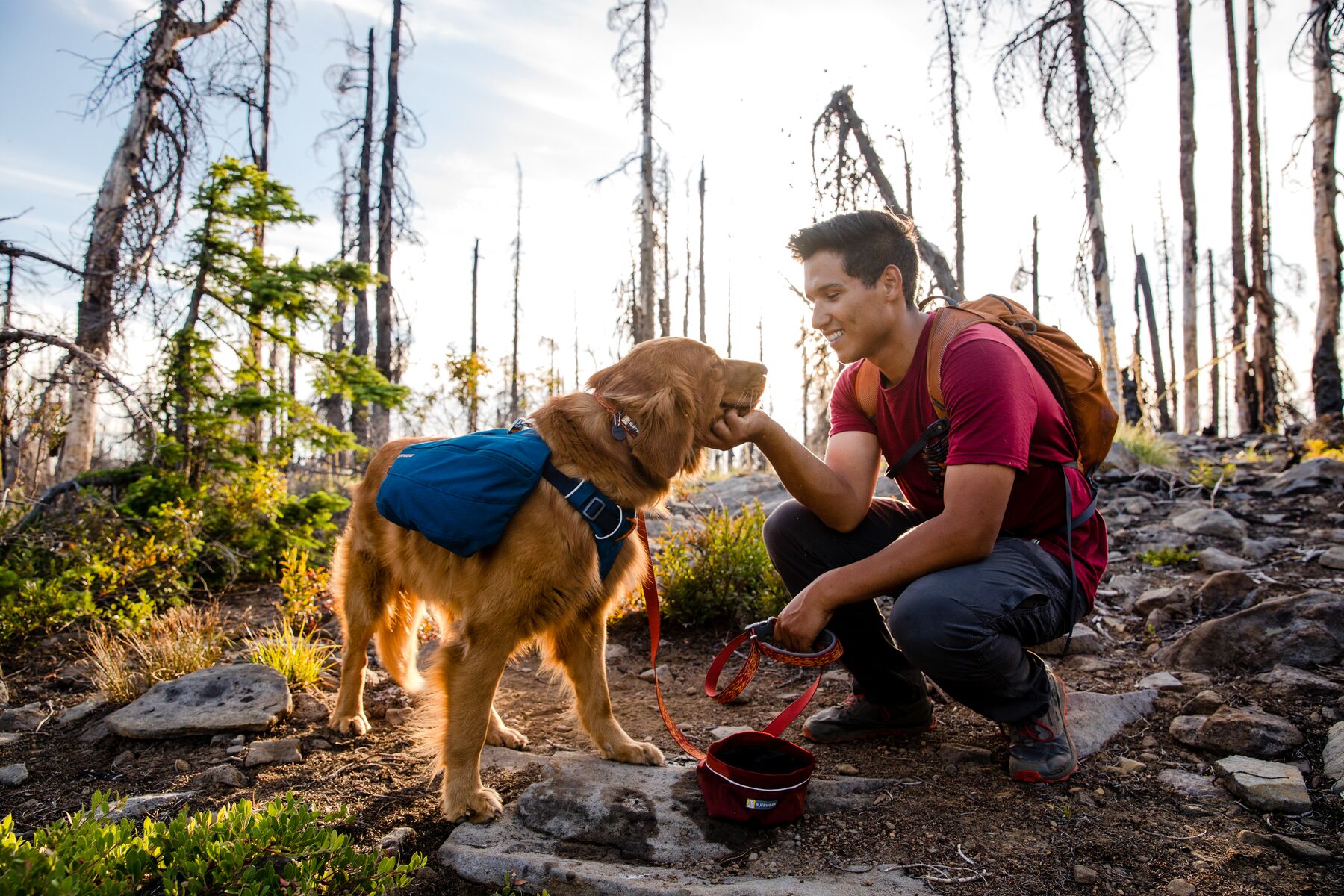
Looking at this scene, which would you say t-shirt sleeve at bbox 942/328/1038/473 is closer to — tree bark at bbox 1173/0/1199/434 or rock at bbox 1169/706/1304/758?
rock at bbox 1169/706/1304/758

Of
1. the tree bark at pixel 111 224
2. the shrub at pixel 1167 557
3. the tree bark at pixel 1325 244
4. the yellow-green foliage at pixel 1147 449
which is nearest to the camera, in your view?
the shrub at pixel 1167 557

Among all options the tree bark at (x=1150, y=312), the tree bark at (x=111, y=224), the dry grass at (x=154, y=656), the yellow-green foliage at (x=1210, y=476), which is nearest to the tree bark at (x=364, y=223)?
the tree bark at (x=111, y=224)

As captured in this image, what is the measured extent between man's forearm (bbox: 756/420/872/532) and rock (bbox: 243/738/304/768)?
234 centimetres

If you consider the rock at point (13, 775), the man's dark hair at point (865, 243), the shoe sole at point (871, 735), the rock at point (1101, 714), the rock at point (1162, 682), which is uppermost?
the man's dark hair at point (865, 243)

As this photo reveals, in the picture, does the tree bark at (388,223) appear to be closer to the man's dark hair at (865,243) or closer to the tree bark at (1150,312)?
the man's dark hair at (865,243)

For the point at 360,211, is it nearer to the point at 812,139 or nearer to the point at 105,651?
the point at 812,139

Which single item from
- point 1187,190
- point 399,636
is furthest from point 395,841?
point 1187,190

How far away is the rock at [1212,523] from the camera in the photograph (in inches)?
236

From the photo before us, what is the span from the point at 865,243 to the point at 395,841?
2.67 m

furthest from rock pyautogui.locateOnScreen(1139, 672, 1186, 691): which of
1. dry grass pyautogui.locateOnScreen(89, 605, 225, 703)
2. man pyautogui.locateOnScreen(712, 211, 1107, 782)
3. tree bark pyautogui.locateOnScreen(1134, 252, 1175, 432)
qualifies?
tree bark pyautogui.locateOnScreen(1134, 252, 1175, 432)

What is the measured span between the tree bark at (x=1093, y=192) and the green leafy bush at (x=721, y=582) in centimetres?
825

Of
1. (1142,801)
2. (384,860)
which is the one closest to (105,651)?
(384,860)

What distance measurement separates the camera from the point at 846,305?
9.77 ft

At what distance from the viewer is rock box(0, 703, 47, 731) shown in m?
3.64
